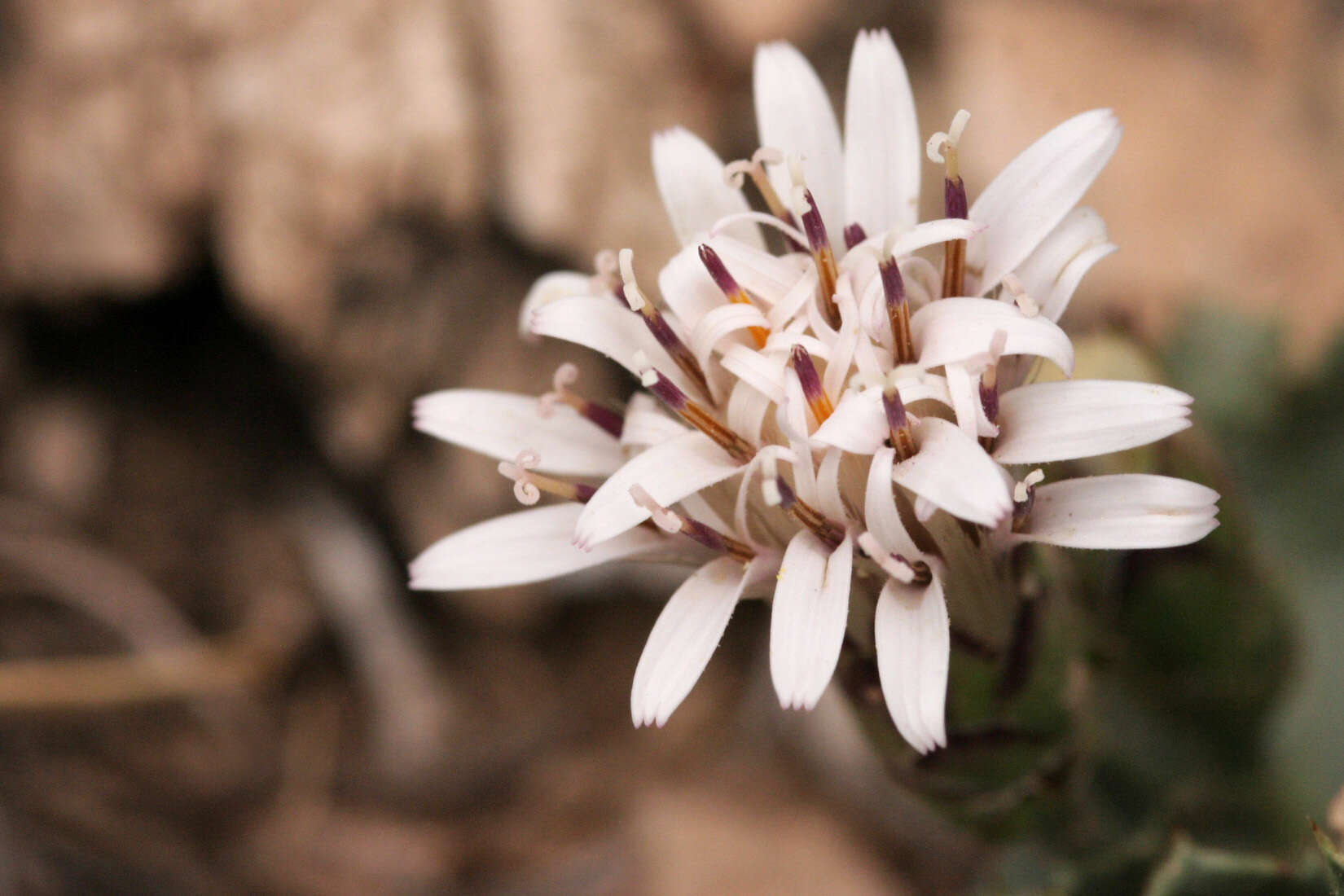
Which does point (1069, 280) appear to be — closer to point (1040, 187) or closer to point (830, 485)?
point (1040, 187)

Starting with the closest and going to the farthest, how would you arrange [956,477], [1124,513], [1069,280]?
→ [956,477], [1124,513], [1069,280]

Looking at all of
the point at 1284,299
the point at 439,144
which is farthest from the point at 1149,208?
the point at 439,144

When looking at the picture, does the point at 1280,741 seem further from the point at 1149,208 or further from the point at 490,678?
the point at 490,678

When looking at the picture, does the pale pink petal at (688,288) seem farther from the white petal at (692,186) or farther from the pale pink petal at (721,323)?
the white petal at (692,186)

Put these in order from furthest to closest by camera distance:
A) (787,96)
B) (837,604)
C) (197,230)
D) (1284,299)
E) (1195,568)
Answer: (1284,299) → (197,230) → (1195,568) → (787,96) → (837,604)

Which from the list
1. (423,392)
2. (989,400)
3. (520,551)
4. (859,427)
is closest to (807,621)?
(859,427)

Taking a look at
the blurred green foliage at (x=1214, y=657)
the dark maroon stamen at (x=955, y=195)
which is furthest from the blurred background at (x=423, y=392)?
the dark maroon stamen at (x=955, y=195)

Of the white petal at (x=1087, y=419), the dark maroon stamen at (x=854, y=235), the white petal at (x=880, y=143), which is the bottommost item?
the white petal at (x=1087, y=419)
